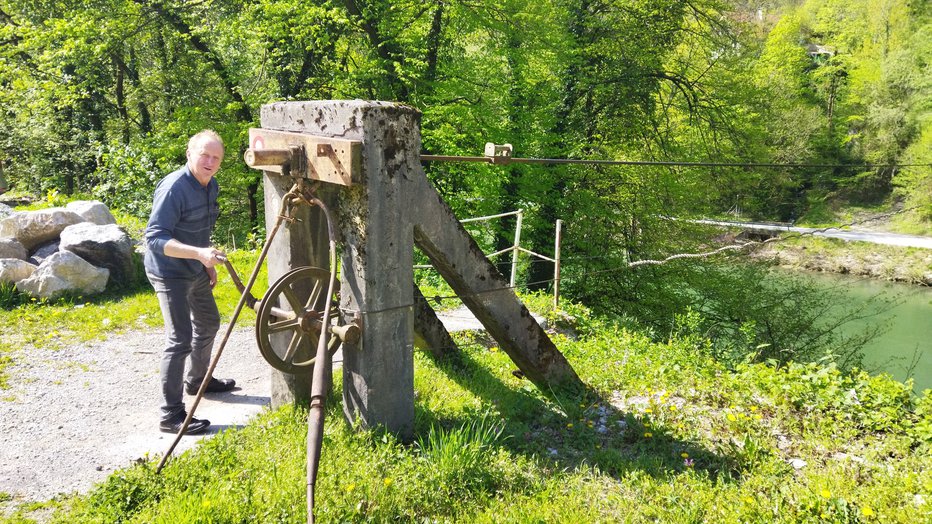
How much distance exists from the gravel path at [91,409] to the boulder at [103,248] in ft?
5.62

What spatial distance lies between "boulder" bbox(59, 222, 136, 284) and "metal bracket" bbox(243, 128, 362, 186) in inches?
196

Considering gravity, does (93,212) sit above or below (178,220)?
below

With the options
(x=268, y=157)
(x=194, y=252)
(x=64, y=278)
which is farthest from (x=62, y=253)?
(x=268, y=157)

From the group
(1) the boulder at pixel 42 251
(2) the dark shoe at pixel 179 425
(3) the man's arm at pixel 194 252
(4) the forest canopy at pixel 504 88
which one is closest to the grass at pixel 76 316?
(1) the boulder at pixel 42 251

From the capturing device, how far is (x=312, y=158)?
3635 millimetres

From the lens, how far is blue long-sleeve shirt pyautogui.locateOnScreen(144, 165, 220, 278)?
393cm

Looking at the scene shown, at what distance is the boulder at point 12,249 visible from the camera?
7570 millimetres

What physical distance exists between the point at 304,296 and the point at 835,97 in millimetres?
50650

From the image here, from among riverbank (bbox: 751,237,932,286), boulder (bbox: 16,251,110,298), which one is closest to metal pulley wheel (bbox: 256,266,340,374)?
boulder (bbox: 16,251,110,298)

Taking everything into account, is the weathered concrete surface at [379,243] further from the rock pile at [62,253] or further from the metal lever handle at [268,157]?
the rock pile at [62,253]

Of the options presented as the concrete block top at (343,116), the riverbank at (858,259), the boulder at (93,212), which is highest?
the concrete block top at (343,116)

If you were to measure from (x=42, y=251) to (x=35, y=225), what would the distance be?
0.37 m

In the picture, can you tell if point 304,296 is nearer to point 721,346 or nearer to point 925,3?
point 721,346

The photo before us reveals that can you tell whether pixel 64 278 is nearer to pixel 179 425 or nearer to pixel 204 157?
pixel 179 425
